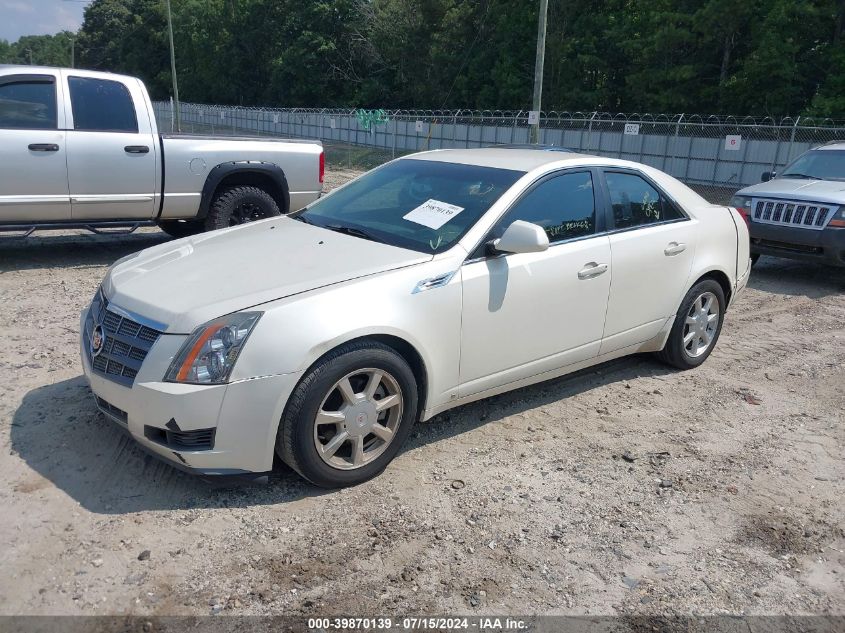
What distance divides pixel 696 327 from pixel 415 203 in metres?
2.49

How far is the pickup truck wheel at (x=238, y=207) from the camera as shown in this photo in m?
8.40

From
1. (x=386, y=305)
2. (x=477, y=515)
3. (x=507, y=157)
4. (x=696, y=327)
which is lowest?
(x=477, y=515)

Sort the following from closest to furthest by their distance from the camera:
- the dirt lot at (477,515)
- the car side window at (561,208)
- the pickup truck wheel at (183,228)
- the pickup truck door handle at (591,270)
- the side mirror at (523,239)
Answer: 1. the dirt lot at (477,515)
2. the side mirror at (523,239)
3. the car side window at (561,208)
4. the pickup truck door handle at (591,270)
5. the pickup truck wheel at (183,228)

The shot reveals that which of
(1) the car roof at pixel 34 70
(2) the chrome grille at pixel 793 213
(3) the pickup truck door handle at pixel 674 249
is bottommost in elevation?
(2) the chrome grille at pixel 793 213

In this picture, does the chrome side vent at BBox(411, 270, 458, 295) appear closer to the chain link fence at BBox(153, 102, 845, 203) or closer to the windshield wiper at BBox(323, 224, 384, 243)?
the windshield wiper at BBox(323, 224, 384, 243)

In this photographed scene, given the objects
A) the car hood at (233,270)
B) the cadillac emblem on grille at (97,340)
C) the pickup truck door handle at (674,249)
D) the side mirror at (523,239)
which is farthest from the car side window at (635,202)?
the cadillac emblem on grille at (97,340)

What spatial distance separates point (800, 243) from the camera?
850 cm

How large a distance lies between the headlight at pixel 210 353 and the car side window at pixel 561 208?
5.28ft

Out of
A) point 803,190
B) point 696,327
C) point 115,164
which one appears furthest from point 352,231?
point 803,190

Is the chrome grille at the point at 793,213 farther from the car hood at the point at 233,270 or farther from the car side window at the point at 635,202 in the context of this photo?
the car hood at the point at 233,270

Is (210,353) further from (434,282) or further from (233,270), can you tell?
(434,282)

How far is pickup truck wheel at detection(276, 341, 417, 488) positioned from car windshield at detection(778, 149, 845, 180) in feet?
25.9

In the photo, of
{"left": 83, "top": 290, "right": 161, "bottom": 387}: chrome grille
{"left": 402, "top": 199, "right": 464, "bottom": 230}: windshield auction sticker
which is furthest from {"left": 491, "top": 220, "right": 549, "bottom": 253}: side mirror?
{"left": 83, "top": 290, "right": 161, "bottom": 387}: chrome grille

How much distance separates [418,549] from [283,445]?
0.78 m
